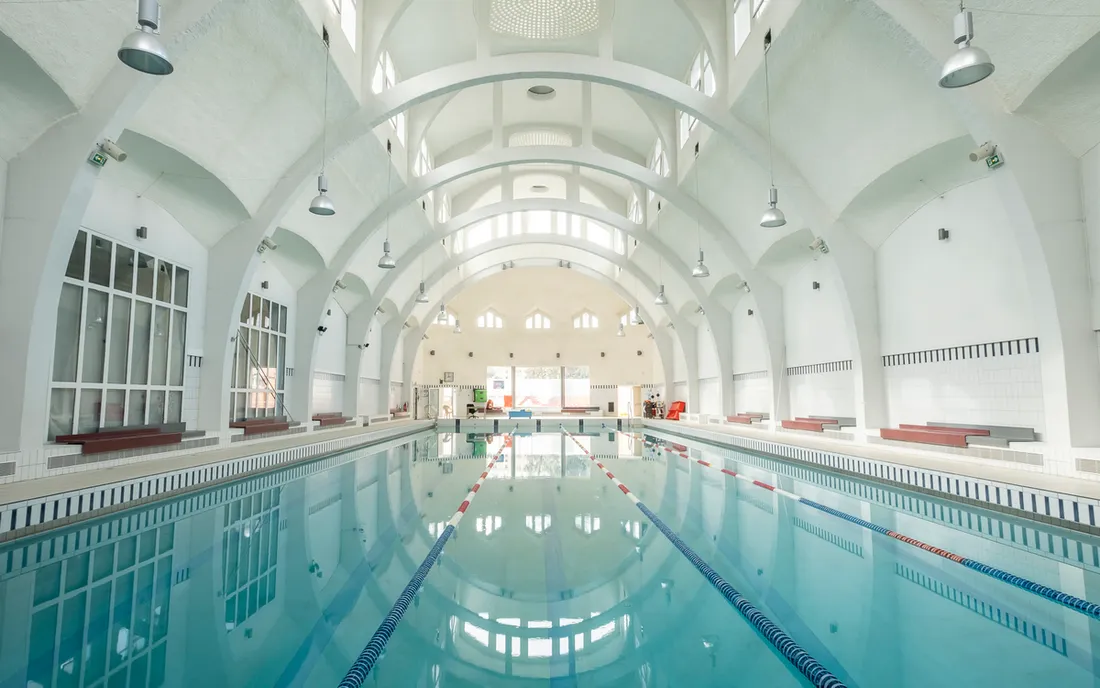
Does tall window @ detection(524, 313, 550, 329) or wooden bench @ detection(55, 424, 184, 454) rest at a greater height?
tall window @ detection(524, 313, 550, 329)

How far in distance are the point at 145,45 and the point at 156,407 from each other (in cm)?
653

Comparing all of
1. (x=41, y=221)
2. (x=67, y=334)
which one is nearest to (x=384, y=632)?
(x=41, y=221)

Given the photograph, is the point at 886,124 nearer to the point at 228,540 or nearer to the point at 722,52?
the point at 722,52

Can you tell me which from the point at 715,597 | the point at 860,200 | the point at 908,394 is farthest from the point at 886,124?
the point at 715,597

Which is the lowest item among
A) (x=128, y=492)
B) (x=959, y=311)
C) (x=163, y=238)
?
(x=128, y=492)

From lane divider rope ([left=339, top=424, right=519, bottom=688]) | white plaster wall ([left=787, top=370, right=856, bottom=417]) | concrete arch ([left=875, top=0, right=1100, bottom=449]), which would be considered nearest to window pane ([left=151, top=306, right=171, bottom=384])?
lane divider rope ([left=339, top=424, right=519, bottom=688])

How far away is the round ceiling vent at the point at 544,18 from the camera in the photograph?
31.9 feet

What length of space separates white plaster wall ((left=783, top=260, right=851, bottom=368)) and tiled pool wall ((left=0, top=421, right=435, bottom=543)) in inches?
374

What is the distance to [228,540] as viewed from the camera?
192 inches

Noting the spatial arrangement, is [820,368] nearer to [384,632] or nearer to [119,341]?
Result: [384,632]

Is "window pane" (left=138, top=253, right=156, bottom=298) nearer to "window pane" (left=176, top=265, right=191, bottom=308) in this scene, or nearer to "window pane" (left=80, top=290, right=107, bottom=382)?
"window pane" (left=176, top=265, right=191, bottom=308)

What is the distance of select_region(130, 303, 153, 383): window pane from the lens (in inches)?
326

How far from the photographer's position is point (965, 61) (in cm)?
418

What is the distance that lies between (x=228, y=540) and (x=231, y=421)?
23.3 feet
